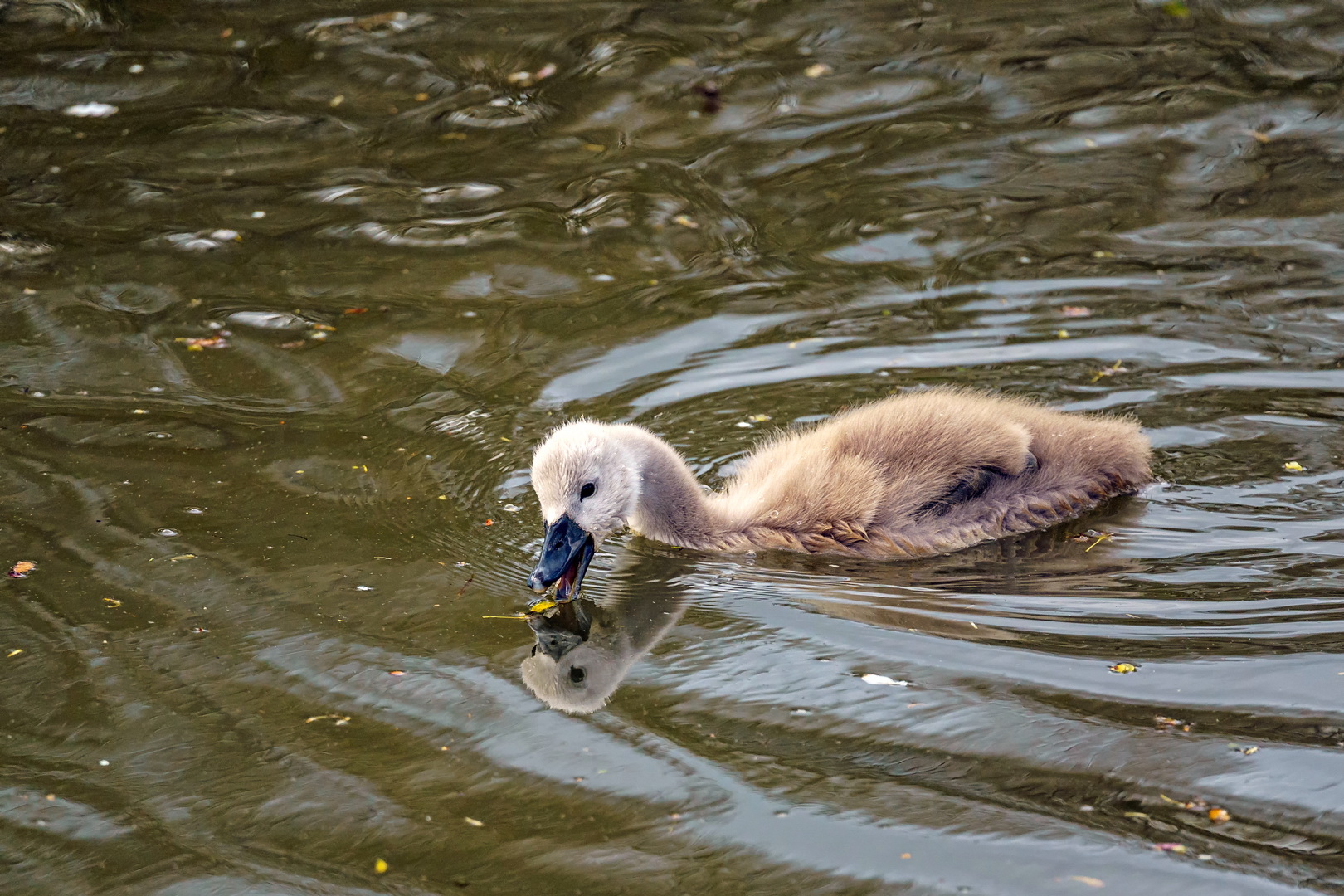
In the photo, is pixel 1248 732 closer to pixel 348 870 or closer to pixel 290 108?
pixel 348 870

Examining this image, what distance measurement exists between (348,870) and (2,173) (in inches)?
255

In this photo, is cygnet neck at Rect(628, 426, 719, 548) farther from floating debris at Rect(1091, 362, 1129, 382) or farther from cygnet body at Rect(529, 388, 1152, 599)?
floating debris at Rect(1091, 362, 1129, 382)

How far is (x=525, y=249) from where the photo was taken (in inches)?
297

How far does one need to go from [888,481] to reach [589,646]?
1.31 m

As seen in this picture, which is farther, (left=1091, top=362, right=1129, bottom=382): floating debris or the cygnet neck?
(left=1091, top=362, right=1129, bottom=382): floating debris

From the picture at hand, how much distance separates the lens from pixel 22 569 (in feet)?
15.6

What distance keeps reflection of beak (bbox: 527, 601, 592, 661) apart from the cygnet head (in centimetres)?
6

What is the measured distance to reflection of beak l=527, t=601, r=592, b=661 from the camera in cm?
435

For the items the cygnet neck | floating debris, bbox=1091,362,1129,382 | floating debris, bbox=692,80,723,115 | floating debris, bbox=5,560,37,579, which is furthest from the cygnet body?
floating debris, bbox=692,80,723,115

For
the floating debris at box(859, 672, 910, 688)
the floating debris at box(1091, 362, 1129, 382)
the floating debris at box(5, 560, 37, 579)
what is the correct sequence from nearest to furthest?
the floating debris at box(859, 672, 910, 688), the floating debris at box(5, 560, 37, 579), the floating debris at box(1091, 362, 1129, 382)

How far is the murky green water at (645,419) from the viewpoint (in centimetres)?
343

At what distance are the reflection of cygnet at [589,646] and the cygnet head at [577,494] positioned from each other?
0.13m

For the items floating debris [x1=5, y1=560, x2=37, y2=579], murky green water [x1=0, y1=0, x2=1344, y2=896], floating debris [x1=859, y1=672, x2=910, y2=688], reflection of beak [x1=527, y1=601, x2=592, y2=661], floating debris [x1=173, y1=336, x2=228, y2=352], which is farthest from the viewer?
floating debris [x1=173, y1=336, x2=228, y2=352]

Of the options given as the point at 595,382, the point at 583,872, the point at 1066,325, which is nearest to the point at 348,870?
the point at 583,872
